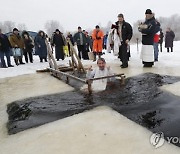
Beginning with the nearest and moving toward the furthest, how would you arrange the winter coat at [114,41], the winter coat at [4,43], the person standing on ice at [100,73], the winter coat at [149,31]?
the person standing on ice at [100,73] < the winter coat at [149,31] < the winter coat at [114,41] < the winter coat at [4,43]

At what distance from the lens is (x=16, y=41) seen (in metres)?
11.2

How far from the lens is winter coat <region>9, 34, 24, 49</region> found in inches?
437

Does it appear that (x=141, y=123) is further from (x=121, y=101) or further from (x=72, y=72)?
(x=72, y=72)

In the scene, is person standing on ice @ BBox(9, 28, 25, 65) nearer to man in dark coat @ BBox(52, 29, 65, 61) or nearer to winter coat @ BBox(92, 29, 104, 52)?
man in dark coat @ BBox(52, 29, 65, 61)

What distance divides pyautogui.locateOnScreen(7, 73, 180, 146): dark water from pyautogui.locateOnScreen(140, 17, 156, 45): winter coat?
2364 mm

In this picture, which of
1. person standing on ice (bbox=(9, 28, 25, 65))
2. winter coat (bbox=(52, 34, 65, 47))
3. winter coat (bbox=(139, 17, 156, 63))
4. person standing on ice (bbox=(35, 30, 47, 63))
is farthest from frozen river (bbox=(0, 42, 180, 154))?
winter coat (bbox=(52, 34, 65, 47))

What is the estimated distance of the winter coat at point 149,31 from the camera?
299 inches

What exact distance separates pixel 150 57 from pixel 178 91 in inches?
130

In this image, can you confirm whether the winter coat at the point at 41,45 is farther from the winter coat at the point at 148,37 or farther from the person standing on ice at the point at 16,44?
the winter coat at the point at 148,37

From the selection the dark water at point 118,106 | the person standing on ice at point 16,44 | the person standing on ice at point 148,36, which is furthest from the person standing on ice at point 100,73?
the person standing on ice at point 16,44

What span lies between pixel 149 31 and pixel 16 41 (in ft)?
21.1

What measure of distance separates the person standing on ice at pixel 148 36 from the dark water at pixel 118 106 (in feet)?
7.23

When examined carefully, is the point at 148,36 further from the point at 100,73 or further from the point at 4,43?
the point at 4,43

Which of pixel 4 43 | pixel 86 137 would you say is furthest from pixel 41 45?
pixel 86 137
